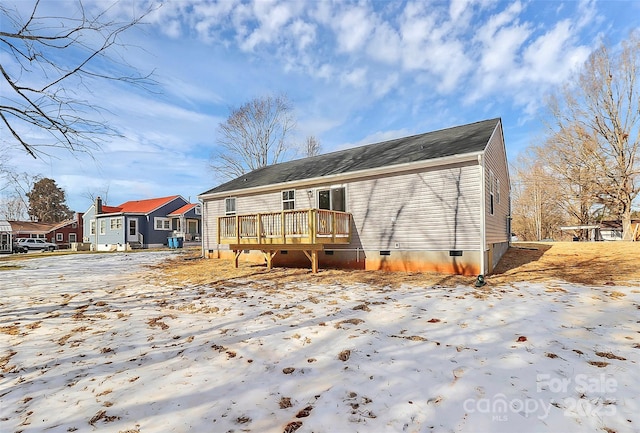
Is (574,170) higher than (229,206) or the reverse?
higher

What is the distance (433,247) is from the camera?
976 cm

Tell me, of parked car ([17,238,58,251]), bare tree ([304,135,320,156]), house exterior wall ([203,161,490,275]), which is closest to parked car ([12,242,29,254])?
parked car ([17,238,58,251])

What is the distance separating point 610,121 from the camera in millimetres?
22688

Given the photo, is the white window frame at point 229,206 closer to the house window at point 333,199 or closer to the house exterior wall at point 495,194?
the house window at point 333,199

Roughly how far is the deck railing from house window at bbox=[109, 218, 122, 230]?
22.1m

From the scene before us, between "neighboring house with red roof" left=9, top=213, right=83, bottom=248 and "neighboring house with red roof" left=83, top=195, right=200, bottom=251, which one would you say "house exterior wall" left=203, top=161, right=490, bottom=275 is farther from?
"neighboring house with red roof" left=9, top=213, right=83, bottom=248

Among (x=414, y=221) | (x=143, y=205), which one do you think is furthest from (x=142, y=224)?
(x=414, y=221)

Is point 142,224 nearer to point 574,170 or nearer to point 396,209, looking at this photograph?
point 396,209

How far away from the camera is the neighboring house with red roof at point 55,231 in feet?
127

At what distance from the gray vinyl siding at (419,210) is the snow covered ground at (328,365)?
11.3ft

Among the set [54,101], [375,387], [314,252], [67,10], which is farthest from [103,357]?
[314,252]

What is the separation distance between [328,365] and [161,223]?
103ft

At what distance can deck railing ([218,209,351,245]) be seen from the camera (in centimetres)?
1047

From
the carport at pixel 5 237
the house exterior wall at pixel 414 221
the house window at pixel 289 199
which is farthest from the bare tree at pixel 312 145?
the carport at pixel 5 237
